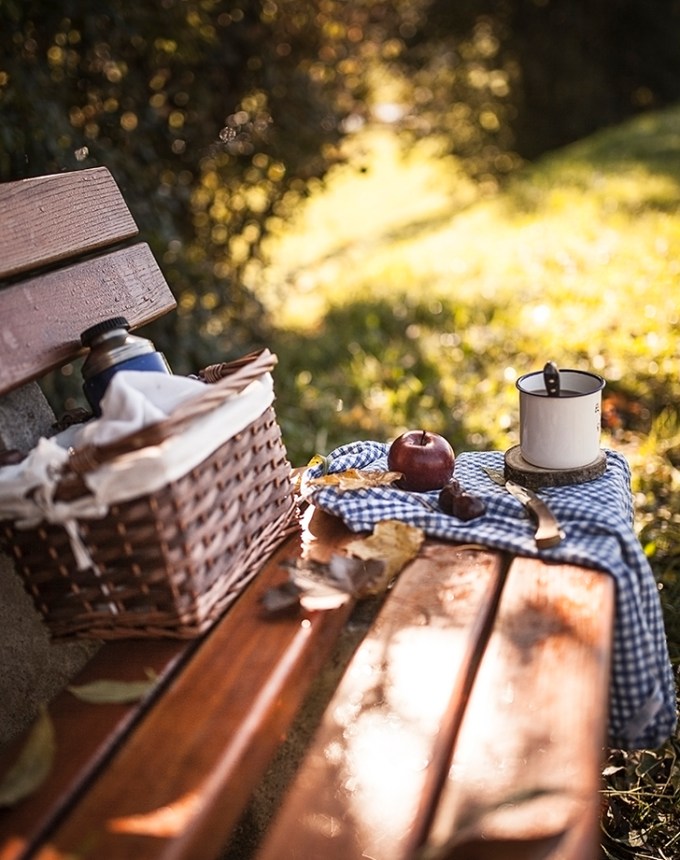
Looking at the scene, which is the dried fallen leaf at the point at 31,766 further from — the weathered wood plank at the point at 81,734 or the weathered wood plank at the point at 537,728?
the weathered wood plank at the point at 537,728

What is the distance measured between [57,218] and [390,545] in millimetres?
983

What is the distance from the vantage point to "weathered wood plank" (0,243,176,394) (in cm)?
171

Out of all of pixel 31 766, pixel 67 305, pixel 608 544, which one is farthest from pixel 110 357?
pixel 608 544

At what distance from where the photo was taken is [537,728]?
1182 millimetres

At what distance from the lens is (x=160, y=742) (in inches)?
48.1

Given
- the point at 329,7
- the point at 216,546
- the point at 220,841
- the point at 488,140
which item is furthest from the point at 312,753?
the point at 488,140

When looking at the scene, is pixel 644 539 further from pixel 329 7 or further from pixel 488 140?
pixel 488 140

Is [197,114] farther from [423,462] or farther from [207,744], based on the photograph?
[207,744]

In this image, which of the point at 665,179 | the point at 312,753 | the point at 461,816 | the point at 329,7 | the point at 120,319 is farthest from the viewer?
the point at 665,179

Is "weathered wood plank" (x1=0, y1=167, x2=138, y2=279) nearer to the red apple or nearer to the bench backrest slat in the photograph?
the bench backrest slat

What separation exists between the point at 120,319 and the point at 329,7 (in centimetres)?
429

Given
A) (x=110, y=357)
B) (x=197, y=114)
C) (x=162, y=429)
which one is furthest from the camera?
(x=197, y=114)

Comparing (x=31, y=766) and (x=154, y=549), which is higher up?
(x=154, y=549)

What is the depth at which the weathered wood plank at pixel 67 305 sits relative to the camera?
5.62ft
